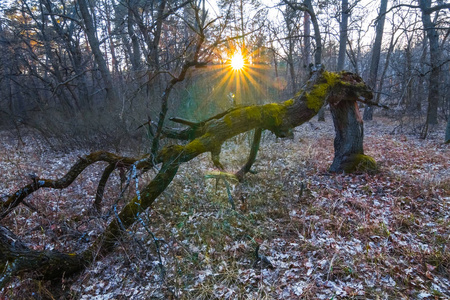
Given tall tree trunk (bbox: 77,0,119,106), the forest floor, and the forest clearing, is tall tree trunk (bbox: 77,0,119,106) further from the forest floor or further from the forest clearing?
the forest floor

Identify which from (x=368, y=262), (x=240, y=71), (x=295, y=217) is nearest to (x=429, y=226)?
(x=368, y=262)

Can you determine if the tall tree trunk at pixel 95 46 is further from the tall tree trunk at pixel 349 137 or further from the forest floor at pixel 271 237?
the tall tree trunk at pixel 349 137

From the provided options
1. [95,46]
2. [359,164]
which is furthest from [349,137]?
[95,46]

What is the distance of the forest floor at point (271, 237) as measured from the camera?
2.66 meters

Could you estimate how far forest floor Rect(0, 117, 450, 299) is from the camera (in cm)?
266

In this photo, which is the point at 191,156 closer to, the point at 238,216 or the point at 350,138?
the point at 238,216

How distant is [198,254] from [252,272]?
81cm

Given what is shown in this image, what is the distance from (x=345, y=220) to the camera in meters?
3.69

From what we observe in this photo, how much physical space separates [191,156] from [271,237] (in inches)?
67.3

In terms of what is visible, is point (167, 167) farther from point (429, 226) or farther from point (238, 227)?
point (429, 226)

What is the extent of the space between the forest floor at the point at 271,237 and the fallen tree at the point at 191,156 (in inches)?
9.7

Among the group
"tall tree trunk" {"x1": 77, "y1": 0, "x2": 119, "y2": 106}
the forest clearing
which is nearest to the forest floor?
the forest clearing

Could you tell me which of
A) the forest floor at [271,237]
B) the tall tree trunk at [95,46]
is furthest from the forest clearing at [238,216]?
the tall tree trunk at [95,46]

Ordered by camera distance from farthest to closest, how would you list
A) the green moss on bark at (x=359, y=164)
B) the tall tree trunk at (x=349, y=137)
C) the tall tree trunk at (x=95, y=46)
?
the tall tree trunk at (x=95, y=46)
the tall tree trunk at (x=349, y=137)
the green moss on bark at (x=359, y=164)
